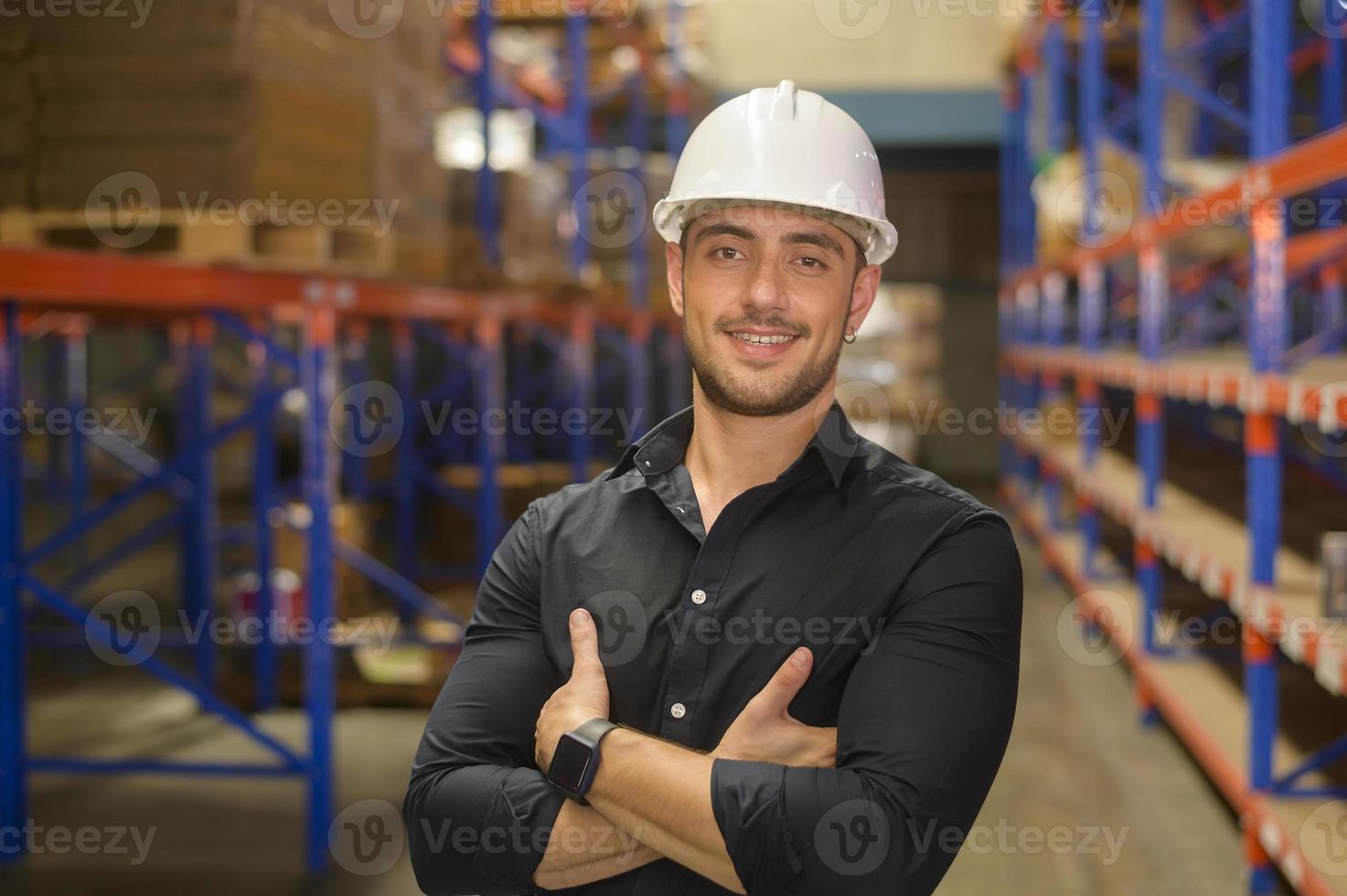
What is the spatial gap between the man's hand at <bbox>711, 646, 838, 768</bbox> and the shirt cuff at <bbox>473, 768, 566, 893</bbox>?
274 millimetres

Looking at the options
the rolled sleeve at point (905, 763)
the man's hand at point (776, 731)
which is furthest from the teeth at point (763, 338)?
the man's hand at point (776, 731)

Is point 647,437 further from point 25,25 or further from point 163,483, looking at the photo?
point 163,483

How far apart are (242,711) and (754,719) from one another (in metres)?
5.46

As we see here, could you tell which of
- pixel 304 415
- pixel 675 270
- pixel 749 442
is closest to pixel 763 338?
pixel 749 442

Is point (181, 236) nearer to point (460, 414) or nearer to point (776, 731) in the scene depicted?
point (776, 731)

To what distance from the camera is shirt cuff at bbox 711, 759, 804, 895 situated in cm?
183

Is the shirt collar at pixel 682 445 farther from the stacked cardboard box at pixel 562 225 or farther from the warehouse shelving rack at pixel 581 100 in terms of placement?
the warehouse shelving rack at pixel 581 100

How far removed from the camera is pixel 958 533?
2.04 metres

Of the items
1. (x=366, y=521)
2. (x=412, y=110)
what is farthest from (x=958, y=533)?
(x=366, y=521)

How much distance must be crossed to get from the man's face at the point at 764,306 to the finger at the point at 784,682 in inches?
16.8

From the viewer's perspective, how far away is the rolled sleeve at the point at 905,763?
1840 millimetres

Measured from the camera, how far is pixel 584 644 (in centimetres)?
208

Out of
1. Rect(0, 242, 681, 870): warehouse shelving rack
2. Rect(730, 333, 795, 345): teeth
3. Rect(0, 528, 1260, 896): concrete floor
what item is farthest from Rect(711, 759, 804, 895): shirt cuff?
Rect(0, 528, 1260, 896): concrete floor

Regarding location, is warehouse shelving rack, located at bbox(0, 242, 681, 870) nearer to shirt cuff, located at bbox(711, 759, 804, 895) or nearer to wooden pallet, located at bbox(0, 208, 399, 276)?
wooden pallet, located at bbox(0, 208, 399, 276)
